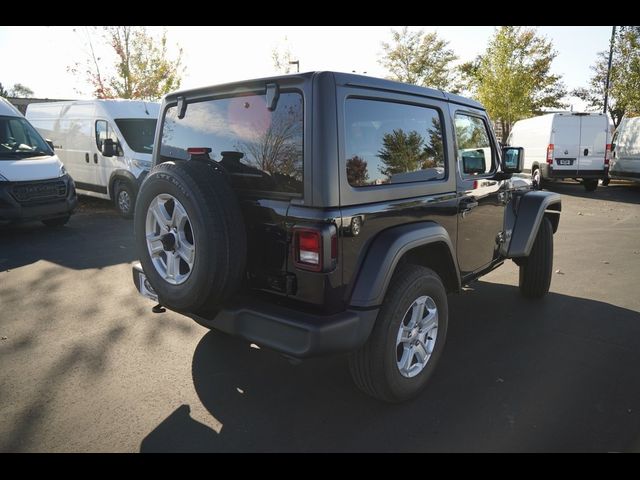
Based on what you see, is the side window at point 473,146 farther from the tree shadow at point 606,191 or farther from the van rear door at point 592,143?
the van rear door at point 592,143

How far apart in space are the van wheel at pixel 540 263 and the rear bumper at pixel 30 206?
6958 mm

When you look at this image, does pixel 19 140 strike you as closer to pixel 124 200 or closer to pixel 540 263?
pixel 124 200

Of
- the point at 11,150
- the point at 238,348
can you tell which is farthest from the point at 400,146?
the point at 11,150

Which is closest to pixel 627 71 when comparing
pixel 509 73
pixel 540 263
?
pixel 509 73

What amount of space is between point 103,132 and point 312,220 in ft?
27.8

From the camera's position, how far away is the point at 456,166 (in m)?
3.31

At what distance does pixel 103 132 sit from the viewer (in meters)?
9.26

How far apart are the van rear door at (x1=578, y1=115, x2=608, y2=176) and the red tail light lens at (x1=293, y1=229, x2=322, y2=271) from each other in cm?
1403

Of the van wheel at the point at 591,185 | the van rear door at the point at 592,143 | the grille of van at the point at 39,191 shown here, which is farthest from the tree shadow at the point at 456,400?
the van wheel at the point at 591,185

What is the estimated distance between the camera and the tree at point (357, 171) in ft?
8.09

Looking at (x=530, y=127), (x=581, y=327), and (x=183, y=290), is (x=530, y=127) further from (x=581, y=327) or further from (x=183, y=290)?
(x=183, y=290)

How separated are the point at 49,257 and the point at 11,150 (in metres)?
2.50

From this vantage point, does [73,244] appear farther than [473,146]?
Yes

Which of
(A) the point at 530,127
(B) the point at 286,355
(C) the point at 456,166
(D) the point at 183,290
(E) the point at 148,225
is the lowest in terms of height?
(B) the point at 286,355
